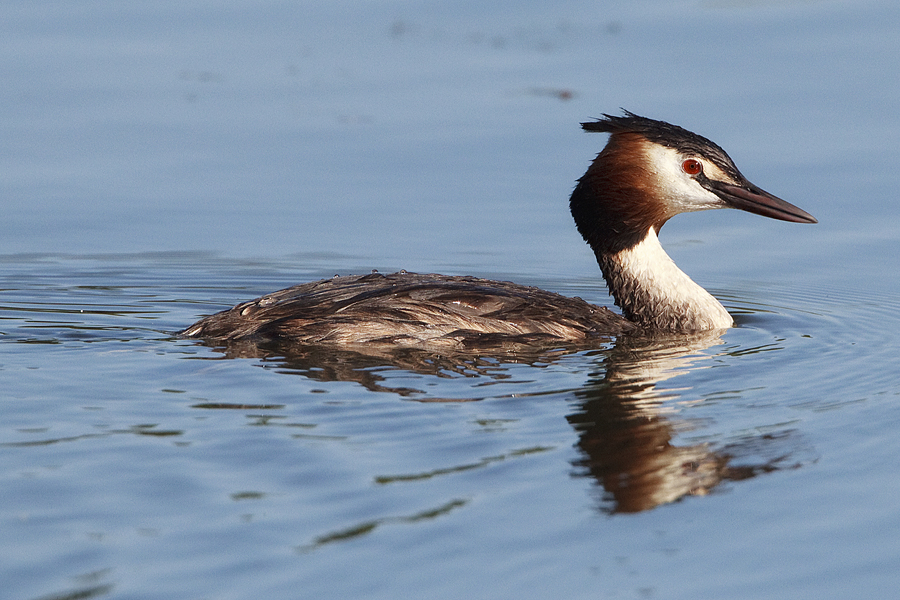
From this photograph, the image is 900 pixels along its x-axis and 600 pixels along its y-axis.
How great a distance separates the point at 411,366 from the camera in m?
8.08

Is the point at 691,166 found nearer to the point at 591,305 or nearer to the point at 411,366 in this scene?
the point at 591,305

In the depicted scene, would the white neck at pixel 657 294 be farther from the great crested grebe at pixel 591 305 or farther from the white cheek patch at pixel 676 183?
the white cheek patch at pixel 676 183

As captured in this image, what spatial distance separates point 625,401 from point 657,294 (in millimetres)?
2116

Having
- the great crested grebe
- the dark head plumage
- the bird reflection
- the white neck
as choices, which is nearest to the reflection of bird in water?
the bird reflection

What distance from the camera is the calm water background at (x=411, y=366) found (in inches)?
Answer: 210

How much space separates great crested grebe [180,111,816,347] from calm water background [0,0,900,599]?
14.0 inches

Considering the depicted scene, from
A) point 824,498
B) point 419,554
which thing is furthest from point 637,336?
point 419,554

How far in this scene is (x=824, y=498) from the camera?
6.00 m

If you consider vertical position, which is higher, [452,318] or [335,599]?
[452,318]

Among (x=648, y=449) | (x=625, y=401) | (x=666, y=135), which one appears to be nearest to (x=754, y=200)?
(x=666, y=135)

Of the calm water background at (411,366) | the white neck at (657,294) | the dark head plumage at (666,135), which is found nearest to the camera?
the calm water background at (411,366)

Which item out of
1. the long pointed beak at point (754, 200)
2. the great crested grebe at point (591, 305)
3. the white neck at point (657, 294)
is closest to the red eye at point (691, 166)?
the great crested grebe at point (591, 305)

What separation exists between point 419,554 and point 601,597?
0.70 meters

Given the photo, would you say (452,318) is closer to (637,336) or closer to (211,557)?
(637,336)
